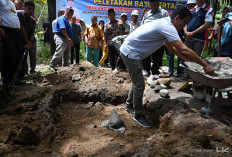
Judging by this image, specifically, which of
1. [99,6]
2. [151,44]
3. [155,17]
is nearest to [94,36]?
[99,6]

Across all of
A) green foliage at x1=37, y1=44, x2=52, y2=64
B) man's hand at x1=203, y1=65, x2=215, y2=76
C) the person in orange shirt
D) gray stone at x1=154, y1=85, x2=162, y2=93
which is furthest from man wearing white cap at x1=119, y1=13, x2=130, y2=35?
green foliage at x1=37, y1=44, x2=52, y2=64

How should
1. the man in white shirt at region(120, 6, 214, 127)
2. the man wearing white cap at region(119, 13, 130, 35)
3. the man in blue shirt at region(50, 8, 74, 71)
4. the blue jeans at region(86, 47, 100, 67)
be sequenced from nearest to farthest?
the man in white shirt at region(120, 6, 214, 127) → the man in blue shirt at region(50, 8, 74, 71) → the man wearing white cap at region(119, 13, 130, 35) → the blue jeans at region(86, 47, 100, 67)

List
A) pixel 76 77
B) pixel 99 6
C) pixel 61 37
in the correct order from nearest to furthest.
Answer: pixel 76 77, pixel 61 37, pixel 99 6

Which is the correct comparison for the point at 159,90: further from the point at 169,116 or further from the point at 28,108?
the point at 28,108

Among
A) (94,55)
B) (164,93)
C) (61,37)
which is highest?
(61,37)

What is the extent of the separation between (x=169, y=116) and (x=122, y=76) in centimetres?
217

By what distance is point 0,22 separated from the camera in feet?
10.9

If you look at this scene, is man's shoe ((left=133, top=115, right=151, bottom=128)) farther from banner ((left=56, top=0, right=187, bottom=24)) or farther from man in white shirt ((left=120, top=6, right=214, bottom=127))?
banner ((left=56, top=0, right=187, bottom=24))

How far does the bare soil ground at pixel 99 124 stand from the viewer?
222cm

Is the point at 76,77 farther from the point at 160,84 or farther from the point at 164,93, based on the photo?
the point at 164,93

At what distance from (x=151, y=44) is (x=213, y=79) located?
988mm

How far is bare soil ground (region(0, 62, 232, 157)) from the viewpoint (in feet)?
7.29

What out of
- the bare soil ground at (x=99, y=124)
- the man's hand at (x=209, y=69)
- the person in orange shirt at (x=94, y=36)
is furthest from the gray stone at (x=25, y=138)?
the person in orange shirt at (x=94, y=36)

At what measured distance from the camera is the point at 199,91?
3.72 m
